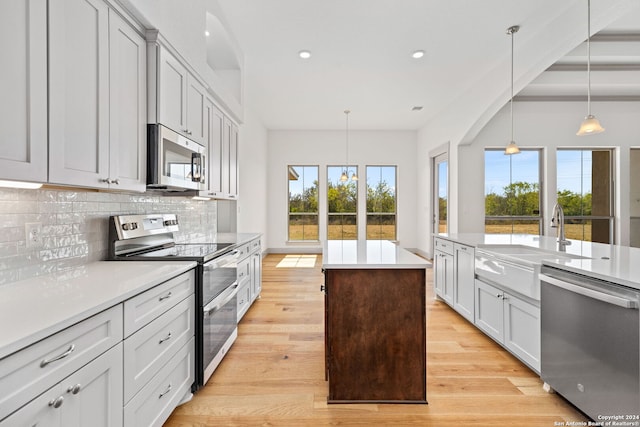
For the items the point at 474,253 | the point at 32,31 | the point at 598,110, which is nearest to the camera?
the point at 32,31

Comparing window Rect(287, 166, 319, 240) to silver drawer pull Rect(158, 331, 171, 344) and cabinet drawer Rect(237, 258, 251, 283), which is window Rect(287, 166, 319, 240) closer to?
cabinet drawer Rect(237, 258, 251, 283)

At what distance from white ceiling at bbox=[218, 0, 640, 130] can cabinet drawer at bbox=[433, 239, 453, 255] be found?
2286 millimetres

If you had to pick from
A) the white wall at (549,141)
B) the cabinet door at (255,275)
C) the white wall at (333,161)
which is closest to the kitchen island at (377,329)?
the cabinet door at (255,275)

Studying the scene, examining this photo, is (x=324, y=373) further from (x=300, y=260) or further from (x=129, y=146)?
(x=300, y=260)

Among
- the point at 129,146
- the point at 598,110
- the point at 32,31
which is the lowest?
the point at 129,146

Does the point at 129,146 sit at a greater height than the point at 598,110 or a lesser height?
lesser

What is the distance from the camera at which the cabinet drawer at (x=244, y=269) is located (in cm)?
298

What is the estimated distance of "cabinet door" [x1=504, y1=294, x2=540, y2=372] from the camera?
2.12 meters

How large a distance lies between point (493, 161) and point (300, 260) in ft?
14.0

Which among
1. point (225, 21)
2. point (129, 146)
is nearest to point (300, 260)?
point (225, 21)

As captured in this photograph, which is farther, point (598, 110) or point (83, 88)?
point (598, 110)

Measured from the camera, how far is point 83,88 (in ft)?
4.76

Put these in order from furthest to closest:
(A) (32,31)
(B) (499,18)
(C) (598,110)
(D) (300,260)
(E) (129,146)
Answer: (D) (300,260)
(C) (598,110)
(B) (499,18)
(E) (129,146)
(A) (32,31)

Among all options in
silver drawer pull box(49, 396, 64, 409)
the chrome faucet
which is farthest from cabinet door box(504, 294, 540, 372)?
silver drawer pull box(49, 396, 64, 409)
